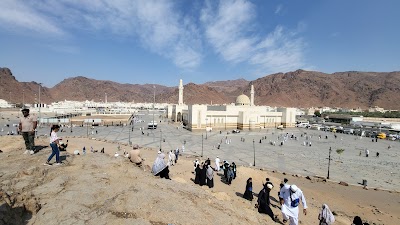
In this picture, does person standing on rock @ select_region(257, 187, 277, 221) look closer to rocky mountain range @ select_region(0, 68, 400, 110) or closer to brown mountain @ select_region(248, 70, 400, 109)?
rocky mountain range @ select_region(0, 68, 400, 110)

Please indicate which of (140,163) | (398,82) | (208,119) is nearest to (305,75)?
(398,82)

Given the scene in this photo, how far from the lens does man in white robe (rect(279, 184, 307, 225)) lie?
6.31 m

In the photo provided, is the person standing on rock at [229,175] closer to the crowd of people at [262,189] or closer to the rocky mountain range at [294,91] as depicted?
the crowd of people at [262,189]

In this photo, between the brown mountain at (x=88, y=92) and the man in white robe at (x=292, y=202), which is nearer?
the man in white robe at (x=292, y=202)

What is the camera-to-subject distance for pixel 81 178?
6.38 meters

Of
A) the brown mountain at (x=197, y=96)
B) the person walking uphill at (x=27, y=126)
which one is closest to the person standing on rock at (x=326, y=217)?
the person walking uphill at (x=27, y=126)

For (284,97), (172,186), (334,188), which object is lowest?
(334,188)

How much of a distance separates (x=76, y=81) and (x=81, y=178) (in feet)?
665

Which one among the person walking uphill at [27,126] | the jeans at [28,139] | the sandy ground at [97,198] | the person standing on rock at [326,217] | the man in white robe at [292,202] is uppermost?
the person walking uphill at [27,126]

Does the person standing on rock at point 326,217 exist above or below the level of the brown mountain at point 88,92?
below

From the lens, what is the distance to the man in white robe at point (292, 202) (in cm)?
631

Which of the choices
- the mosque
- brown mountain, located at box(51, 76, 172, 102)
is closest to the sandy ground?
the mosque

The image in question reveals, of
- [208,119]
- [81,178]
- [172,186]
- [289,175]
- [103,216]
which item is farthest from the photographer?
[208,119]

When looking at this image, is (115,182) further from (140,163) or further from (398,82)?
(398,82)
